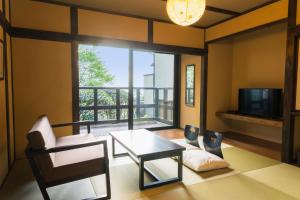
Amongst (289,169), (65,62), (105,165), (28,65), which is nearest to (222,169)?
(289,169)

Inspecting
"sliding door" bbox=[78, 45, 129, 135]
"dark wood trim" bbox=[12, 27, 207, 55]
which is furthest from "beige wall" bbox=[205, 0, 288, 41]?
"sliding door" bbox=[78, 45, 129, 135]

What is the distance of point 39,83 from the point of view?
3244mm

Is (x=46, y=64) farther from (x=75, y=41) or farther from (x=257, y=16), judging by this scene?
(x=257, y=16)

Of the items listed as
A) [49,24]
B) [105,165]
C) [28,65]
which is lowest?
[105,165]

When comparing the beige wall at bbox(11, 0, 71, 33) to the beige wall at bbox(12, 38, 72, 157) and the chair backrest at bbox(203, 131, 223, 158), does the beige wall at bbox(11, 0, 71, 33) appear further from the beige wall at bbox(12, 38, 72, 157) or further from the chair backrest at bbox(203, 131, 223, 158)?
the chair backrest at bbox(203, 131, 223, 158)

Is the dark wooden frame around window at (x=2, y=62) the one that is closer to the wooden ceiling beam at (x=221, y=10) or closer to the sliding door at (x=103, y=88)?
the sliding door at (x=103, y=88)

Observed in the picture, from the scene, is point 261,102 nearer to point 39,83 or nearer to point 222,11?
point 222,11

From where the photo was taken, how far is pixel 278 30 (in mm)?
3881

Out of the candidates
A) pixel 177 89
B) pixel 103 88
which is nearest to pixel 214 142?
pixel 177 89

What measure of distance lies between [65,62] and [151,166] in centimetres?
226

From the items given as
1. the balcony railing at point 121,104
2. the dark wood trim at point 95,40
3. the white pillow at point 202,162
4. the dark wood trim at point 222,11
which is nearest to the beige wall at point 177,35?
the dark wood trim at point 95,40

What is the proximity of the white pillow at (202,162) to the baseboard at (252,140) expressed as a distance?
1599mm

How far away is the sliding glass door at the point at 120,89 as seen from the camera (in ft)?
16.5

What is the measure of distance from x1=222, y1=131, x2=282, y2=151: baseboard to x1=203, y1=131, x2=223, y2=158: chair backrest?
139 centimetres
